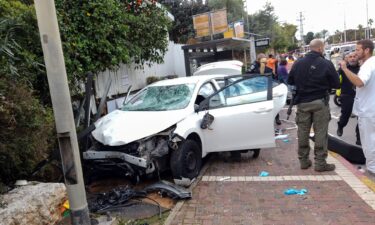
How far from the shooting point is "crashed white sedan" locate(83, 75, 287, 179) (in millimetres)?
5125

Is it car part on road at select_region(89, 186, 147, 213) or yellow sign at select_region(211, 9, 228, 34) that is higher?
yellow sign at select_region(211, 9, 228, 34)

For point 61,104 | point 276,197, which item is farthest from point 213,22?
point 61,104

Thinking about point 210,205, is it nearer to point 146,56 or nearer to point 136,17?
point 136,17

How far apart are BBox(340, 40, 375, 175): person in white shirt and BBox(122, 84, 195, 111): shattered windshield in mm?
2528

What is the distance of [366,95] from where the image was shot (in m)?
5.58

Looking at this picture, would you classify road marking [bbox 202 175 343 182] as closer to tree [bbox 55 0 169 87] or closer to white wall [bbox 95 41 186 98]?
tree [bbox 55 0 169 87]

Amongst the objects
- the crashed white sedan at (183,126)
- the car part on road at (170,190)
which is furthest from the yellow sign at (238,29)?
the car part on road at (170,190)

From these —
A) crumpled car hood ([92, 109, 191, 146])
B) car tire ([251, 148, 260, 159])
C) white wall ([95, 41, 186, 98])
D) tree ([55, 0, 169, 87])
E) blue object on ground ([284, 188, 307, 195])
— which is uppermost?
tree ([55, 0, 169, 87])

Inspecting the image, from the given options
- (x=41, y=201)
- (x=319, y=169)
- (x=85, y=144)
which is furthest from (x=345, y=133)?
(x=41, y=201)

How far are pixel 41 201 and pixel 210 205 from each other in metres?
2.06

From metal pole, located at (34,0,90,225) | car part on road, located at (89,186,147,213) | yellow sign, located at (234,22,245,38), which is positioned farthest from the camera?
yellow sign, located at (234,22,245,38)

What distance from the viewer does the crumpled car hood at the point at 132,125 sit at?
5056 mm

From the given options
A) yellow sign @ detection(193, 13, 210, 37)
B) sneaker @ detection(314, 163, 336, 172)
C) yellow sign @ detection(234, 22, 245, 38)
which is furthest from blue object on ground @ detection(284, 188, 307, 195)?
yellow sign @ detection(234, 22, 245, 38)

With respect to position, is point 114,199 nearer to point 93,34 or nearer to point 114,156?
point 114,156
